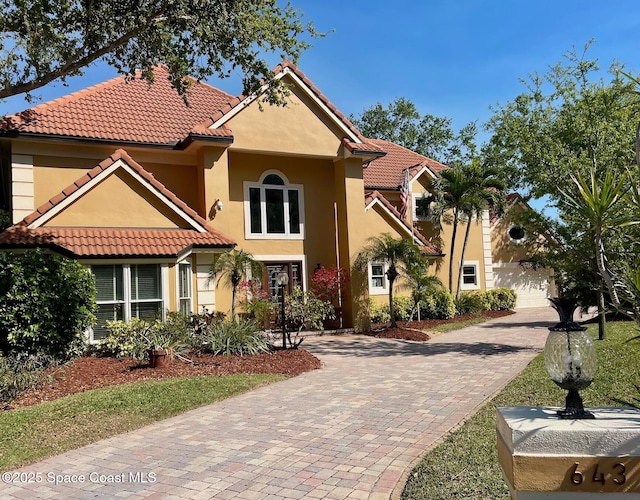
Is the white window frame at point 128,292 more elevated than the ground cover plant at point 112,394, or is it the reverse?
the white window frame at point 128,292

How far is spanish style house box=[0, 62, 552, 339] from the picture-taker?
14062 mm

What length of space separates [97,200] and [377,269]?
12.6 m

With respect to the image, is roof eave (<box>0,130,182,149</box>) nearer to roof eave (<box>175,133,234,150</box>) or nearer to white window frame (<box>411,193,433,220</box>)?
roof eave (<box>175,133,234,150</box>)

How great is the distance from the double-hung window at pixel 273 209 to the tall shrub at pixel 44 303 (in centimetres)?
789

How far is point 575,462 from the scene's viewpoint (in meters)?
3.17

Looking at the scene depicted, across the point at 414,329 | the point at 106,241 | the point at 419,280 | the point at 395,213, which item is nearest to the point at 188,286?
the point at 106,241

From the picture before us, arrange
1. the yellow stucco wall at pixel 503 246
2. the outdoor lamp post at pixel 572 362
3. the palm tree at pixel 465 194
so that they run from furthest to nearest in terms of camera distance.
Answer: the yellow stucco wall at pixel 503 246
the palm tree at pixel 465 194
the outdoor lamp post at pixel 572 362

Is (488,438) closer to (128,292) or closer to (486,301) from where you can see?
(128,292)

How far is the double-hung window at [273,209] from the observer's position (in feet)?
63.9

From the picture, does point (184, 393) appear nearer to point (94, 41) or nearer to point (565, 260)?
point (94, 41)

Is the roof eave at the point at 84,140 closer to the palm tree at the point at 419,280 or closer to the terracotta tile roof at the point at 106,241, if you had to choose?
the terracotta tile roof at the point at 106,241

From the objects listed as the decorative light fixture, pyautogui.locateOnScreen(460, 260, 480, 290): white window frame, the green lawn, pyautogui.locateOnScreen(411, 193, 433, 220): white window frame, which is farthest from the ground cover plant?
pyautogui.locateOnScreen(460, 260, 480, 290): white window frame

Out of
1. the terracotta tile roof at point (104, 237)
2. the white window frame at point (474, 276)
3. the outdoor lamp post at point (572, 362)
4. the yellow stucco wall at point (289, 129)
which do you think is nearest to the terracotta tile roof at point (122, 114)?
the yellow stucco wall at point (289, 129)

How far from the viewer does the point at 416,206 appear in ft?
87.1
